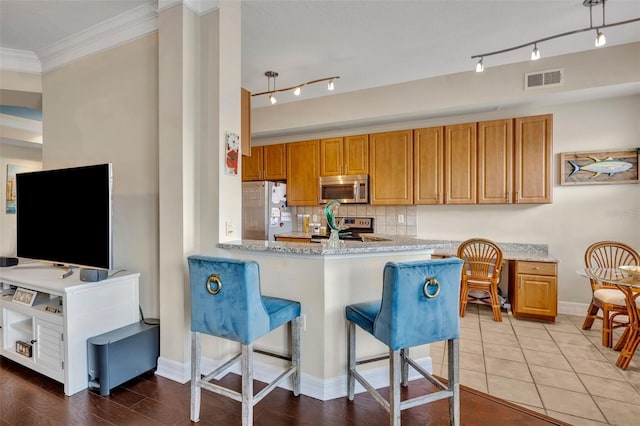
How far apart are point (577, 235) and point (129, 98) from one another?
5.00m

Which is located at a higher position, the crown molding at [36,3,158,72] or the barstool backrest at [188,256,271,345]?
the crown molding at [36,3,158,72]

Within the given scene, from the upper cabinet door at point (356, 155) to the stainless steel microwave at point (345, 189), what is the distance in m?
0.10

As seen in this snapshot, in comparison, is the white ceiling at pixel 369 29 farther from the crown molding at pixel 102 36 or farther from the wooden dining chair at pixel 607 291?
the wooden dining chair at pixel 607 291

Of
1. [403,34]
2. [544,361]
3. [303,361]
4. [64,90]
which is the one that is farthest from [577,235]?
[64,90]

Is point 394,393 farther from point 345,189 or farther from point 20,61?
point 20,61

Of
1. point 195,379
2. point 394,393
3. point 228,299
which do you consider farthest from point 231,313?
point 394,393

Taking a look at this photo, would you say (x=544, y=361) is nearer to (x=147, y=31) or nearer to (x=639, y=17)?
(x=639, y=17)

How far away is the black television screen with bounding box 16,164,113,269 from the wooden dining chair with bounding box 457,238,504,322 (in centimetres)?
346

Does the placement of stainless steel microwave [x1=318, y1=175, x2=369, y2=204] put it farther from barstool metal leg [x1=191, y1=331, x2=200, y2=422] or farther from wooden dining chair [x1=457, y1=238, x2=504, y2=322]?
barstool metal leg [x1=191, y1=331, x2=200, y2=422]

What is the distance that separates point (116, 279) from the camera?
230 centimetres

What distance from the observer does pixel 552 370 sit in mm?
2439

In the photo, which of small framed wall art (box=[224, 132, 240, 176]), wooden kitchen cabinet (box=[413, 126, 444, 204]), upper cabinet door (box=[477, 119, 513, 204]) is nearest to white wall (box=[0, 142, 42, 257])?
small framed wall art (box=[224, 132, 240, 176])

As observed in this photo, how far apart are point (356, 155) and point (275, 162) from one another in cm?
140

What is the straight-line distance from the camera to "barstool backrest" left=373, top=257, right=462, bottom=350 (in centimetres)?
158
